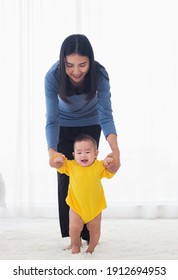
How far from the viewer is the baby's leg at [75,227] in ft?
7.44

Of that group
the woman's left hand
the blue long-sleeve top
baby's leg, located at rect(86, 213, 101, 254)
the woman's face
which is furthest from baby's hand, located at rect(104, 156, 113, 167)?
the woman's face

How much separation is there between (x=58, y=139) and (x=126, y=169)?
4.72 feet

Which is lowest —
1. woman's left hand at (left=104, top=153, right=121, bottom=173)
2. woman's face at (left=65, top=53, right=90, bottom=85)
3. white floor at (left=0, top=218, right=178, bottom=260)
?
white floor at (left=0, top=218, right=178, bottom=260)

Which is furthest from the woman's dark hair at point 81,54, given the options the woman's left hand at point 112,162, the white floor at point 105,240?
the white floor at point 105,240

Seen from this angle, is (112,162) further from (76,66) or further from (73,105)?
(76,66)

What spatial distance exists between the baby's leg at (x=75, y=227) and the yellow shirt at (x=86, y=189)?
0.07 feet

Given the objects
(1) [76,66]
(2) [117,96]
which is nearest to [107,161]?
(1) [76,66]

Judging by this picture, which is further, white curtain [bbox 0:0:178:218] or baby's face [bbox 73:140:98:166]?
white curtain [bbox 0:0:178:218]

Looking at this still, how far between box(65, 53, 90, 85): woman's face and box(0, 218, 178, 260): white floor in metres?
0.86

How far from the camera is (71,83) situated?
2352 millimetres

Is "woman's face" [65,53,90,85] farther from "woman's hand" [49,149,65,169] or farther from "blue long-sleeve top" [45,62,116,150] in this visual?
"woman's hand" [49,149,65,169]

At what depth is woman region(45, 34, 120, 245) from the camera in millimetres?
2254

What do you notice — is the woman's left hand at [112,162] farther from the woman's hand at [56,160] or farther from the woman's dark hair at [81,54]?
the woman's dark hair at [81,54]
